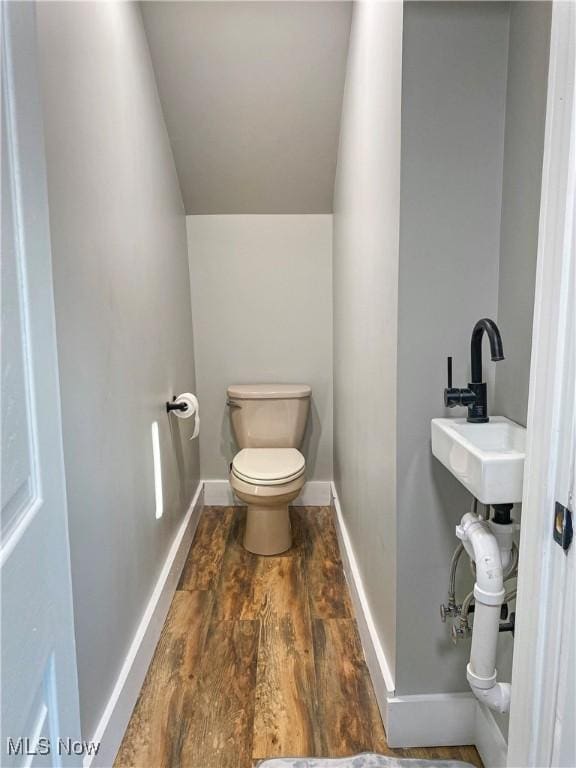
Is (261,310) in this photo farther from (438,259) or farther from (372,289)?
(438,259)

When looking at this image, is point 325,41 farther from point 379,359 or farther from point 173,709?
point 173,709

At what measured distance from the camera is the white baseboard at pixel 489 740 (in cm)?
135

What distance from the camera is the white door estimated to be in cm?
60

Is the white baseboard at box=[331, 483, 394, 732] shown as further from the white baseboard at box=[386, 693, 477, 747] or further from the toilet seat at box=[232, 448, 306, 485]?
the toilet seat at box=[232, 448, 306, 485]

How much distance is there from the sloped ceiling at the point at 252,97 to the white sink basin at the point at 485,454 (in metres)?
1.73

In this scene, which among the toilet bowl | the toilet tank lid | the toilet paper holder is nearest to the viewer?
the toilet paper holder

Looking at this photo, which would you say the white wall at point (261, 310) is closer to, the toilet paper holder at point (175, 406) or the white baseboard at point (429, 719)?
the toilet paper holder at point (175, 406)

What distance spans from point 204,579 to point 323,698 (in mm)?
886

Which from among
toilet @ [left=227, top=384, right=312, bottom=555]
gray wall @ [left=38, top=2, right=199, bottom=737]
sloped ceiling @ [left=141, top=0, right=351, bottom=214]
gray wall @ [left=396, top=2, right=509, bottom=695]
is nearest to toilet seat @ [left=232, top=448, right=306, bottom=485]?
toilet @ [left=227, top=384, right=312, bottom=555]

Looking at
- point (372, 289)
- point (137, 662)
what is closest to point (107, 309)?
Result: point (372, 289)

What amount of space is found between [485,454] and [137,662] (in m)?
1.28

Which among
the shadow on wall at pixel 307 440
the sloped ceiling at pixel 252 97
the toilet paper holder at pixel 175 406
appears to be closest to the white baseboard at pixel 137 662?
the toilet paper holder at pixel 175 406

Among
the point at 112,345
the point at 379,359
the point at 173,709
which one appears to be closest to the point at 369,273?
the point at 379,359

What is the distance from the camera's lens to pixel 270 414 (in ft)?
9.77
